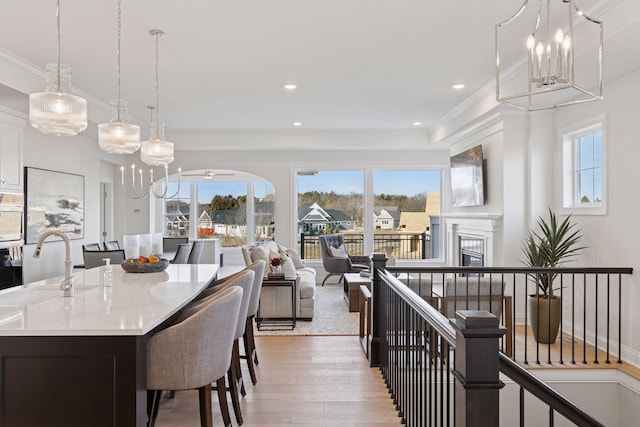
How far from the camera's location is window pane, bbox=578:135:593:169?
4.98 metres

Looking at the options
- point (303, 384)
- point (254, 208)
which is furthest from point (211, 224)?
point (303, 384)

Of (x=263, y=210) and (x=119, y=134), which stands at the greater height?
(x=119, y=134)

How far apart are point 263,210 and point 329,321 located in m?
5.07

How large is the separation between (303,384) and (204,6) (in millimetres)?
2945

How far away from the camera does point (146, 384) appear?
2.13 m

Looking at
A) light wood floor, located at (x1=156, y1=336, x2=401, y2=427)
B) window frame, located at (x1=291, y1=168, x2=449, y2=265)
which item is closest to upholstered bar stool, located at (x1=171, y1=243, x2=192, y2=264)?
window frame, located at (x1=291, y1=168, x2=449, y2=265)

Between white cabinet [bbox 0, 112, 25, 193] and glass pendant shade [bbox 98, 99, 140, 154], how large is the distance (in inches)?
102

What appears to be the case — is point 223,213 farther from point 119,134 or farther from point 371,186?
point 119,134

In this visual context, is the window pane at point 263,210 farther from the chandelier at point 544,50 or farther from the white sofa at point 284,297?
the chandelier at point 544,50

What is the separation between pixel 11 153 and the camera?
5.55 meters

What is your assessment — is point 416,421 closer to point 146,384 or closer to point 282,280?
point 146,384

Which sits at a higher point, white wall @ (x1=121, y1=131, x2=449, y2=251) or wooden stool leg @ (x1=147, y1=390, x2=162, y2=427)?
white wall @ (x1=121, y1=131, x2=449, y2=251)

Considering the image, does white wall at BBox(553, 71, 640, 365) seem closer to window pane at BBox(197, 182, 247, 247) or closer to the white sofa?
the white sofa

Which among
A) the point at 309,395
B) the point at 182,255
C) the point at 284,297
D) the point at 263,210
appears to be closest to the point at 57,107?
the point at 309,395
